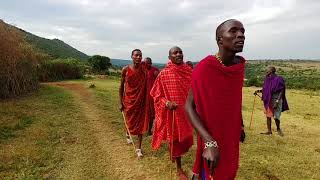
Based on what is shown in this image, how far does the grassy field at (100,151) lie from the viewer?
715 centimetres

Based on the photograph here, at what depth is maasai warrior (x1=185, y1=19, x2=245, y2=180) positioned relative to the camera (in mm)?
3490

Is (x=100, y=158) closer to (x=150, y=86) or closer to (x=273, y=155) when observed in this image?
(x=150, y=86)

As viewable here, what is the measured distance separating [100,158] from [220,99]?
195 inches

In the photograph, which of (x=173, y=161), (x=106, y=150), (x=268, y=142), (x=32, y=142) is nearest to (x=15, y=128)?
(x=32, y=142)

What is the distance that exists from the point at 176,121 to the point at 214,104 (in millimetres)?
3274

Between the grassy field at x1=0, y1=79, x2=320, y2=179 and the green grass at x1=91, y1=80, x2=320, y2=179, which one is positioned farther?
the green grass at x1=91, y1=80, x2=320, y2=179

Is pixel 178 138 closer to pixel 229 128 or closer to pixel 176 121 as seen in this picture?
pixel 176 121

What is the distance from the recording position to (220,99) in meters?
3.54

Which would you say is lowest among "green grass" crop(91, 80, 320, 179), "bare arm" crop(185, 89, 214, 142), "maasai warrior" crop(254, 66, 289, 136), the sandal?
"green grass" crop(91, 80, 320, 179)

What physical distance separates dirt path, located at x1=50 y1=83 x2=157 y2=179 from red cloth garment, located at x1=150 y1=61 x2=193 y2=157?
0.72 metres

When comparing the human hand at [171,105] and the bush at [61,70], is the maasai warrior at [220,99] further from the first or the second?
the bush at [61,70]

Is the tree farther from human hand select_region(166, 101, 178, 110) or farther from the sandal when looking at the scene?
human hand select_region(166, 101, 178, 110)

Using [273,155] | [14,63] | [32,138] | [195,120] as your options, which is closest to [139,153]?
[273,155]

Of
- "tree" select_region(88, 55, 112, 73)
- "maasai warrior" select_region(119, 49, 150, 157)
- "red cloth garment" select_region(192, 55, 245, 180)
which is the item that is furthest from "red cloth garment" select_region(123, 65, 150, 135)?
"tree" select_region(88, 55, 112, 73)
